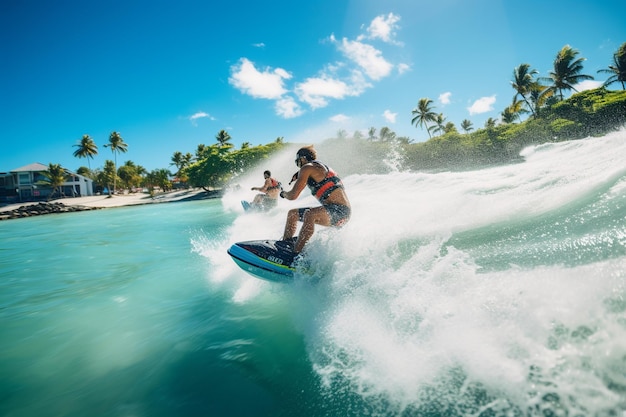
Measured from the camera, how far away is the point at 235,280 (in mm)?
6613

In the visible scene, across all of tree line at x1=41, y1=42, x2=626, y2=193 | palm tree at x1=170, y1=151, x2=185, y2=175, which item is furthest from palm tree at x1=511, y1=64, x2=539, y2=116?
palm tree at x1=170, y1=151, x2=185, y2=175

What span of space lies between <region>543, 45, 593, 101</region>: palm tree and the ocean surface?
148 ft

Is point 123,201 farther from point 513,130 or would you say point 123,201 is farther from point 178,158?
point 513,130

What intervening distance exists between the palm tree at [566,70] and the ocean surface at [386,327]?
4524cm

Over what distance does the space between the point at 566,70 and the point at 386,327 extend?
52901 mm

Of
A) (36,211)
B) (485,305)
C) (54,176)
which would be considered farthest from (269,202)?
(54,176)

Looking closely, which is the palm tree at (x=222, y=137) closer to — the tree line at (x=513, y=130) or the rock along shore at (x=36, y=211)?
the tree line at (x=513, y=130)

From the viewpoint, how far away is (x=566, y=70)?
39906 millimetres

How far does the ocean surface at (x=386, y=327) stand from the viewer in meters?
2.73

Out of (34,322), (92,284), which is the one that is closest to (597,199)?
(34,322)

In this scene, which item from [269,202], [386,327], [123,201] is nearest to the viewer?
[386,327]

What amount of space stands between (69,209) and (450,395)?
56.2 meters

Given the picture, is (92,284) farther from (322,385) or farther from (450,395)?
→ (450,395)

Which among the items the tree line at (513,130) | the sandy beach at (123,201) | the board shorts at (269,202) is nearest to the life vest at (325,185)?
the board shorts at (269,202)
